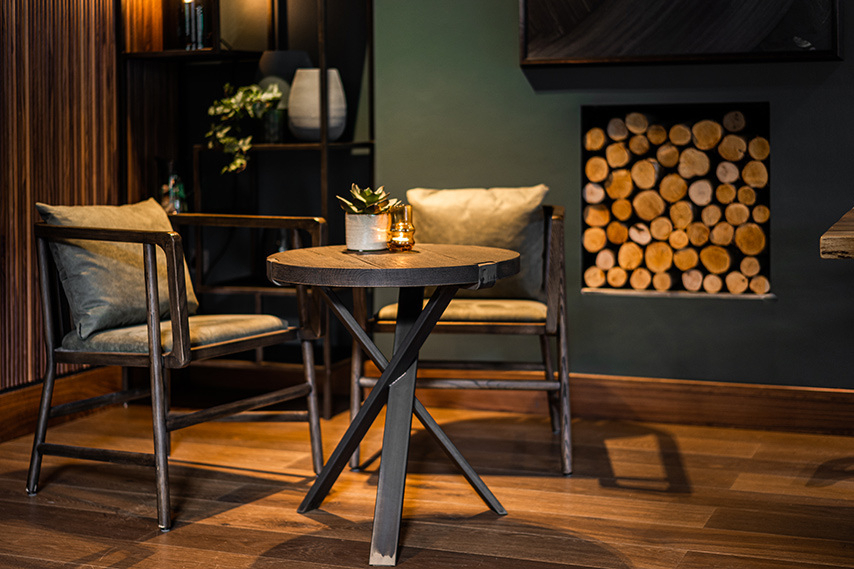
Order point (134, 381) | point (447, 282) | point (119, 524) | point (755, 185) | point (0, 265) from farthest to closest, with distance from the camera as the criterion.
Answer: point (134, 381) < point (755, 185) < point (0, 265) < point (119, 524) < point (447, 282)

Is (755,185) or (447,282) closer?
(447,282)

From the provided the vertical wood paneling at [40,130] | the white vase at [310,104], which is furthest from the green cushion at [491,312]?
the vertical wood paneling at [40,130]

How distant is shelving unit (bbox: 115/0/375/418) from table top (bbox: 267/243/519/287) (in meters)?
1.31

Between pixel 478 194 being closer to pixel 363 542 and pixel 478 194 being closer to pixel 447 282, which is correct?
pixel 447 282

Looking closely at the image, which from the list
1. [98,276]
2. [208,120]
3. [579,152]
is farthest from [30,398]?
[579,152]

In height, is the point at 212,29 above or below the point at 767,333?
above

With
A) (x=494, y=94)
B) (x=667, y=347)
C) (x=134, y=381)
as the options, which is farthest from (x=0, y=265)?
(x=667, y=347)

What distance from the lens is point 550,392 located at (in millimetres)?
3383

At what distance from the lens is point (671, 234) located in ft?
12.0

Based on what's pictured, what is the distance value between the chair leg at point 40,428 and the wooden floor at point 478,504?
52 mm

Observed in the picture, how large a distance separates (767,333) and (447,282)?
6.04 feet

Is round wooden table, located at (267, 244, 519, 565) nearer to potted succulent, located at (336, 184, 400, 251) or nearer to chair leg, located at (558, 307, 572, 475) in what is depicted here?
potted succulent, located at (336, 184, 400, 251)

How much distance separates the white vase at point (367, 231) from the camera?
2.56 m

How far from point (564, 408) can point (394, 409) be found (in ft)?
2.65
